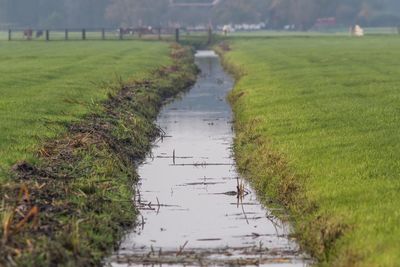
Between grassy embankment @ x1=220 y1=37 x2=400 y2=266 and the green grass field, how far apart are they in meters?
4.66

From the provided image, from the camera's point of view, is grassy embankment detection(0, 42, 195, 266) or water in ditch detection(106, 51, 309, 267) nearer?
grassy embankment detection(0, 42, 195, 266)

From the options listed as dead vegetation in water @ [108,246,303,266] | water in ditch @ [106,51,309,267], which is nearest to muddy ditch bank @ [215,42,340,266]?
water in ditch @ [106,51,309,267]

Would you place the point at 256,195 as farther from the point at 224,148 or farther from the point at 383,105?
the point at 383,105

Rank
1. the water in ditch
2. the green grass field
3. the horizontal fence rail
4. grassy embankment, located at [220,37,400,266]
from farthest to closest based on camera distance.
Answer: the horizontal fence rail < the green grass field < the water in ditch < grassy embankment, located at [220,37,400,266]

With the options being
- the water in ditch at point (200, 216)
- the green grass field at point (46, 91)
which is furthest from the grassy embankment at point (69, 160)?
the water in ditch at point (200, 216)

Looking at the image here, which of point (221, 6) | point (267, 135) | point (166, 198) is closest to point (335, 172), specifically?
point (166, 198)

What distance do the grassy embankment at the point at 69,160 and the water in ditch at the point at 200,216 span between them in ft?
1.47

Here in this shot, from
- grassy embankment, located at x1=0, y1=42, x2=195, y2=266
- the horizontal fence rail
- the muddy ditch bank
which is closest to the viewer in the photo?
grassy embankment, located at x1=0, y1=42, x2=195, y2=266

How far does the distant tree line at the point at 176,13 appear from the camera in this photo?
172250 millimetres

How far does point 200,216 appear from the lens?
1741cm

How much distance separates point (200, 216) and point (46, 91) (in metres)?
17.0

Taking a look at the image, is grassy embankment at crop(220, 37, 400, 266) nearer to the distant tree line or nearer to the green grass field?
the green grass field

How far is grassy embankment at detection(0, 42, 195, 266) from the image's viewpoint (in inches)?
537

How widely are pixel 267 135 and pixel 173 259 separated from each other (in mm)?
10010
